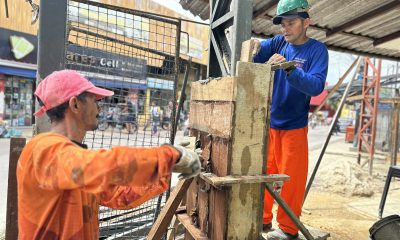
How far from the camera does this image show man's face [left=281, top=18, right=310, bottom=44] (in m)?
2.84

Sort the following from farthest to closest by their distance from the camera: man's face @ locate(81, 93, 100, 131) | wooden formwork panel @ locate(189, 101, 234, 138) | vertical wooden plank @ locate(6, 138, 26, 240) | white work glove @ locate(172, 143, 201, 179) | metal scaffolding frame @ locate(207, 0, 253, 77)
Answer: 1. metal scaffolding frame @ locate(207, 0, 253, 77)
2. vertical wooden plank @ locate(6, 138, 26, 240)
3. wooden formwork panel @ locate(189, 101, 234, 138)
4. man's face @ locate(81, 93, 100, 131)
5. white work glove @ locate(172, 143, 201, 179)

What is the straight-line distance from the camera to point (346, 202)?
22.9ft

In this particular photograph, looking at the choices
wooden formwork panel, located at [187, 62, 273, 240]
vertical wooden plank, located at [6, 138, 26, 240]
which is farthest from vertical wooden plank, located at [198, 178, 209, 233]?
vertical wooden plank, located at [6, 138, 26, 240]

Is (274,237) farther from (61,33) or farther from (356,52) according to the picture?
(356,52)

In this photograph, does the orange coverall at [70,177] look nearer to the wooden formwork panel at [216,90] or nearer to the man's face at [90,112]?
the man's face at [90,112]

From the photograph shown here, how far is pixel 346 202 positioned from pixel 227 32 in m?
5.47

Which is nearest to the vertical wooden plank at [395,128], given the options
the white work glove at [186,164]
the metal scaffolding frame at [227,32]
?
the metal scaffolding frame at [227,32]

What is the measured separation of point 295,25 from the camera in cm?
285

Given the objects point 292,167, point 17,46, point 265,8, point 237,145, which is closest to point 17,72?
point 17,46

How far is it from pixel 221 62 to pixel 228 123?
953 millimetres

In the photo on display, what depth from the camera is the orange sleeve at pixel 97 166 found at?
1.48m

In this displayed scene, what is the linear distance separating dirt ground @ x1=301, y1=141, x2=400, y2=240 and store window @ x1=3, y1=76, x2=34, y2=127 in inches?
559

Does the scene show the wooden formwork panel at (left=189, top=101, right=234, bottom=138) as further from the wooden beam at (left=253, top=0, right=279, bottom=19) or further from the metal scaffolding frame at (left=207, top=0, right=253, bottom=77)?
the wooden beam at (left=253, top=0, right=279, bottom=19)

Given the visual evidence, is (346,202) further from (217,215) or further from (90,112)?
(90,112)
